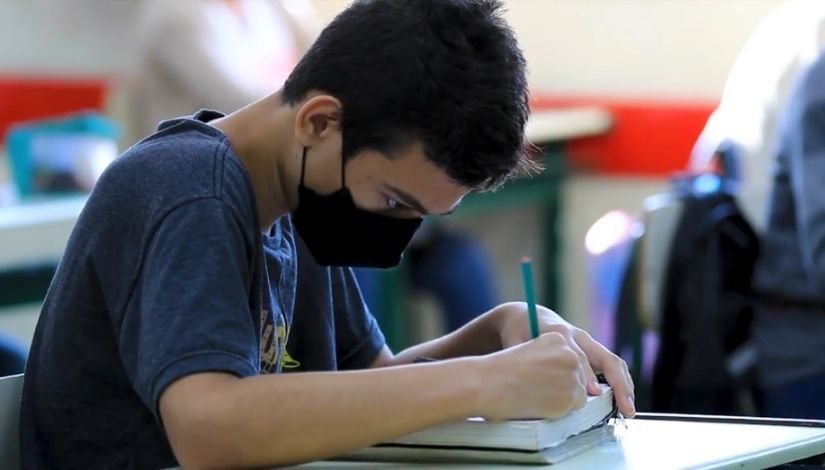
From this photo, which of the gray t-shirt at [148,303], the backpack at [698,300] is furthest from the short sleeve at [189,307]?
the backpack at [698,300]

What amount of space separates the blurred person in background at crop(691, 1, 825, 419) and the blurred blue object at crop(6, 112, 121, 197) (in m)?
1.43

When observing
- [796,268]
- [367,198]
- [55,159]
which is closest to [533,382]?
[367,198]

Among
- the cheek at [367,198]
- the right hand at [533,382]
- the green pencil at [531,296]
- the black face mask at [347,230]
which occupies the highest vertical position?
the cheek at [367,198]

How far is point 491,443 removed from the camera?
47.1 inches

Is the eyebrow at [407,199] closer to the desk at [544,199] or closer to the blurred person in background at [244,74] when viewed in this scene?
the blurred person in background at [244,74]

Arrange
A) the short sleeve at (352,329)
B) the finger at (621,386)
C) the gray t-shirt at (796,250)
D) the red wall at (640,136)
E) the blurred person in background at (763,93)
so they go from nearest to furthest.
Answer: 1. the finger at (621,386)
2. the short sleeve at (352,329)
3. the gray t-shirt at (796,250)
4. the blurred person in background at (763,93)
5. the red wall at (640,136)

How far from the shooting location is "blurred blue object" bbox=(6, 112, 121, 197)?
10.4 feet

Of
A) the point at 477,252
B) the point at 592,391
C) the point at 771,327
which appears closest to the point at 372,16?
the point at 592,391

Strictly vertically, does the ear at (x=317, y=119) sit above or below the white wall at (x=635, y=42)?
below

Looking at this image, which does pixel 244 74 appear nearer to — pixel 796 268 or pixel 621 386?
pixel 796 268

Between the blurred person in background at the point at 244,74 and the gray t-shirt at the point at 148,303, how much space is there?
224 cm

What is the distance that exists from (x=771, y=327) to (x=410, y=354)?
1105 mm

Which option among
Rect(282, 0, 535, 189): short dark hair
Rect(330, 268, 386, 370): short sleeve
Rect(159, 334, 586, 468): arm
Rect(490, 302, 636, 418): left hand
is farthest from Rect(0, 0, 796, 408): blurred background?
Rect(159, 334, 586, 468): arm

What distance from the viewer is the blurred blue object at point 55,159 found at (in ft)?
10.4
